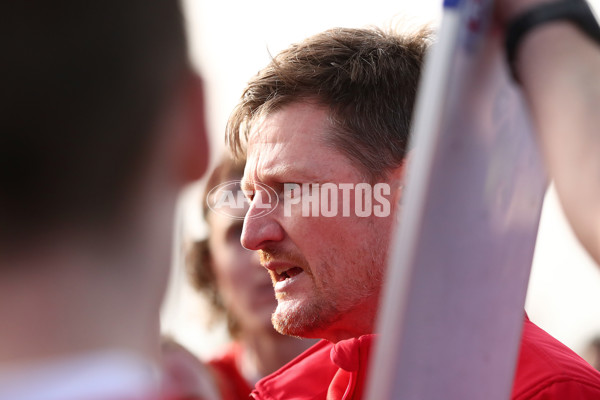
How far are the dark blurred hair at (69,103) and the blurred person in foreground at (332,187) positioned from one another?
1.39 m

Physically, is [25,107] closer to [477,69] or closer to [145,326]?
[145,326]

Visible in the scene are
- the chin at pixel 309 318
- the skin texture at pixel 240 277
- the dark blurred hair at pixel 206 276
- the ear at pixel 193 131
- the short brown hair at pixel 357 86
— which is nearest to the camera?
the ear at pixel 193 131

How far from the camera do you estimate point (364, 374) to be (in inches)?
79.4

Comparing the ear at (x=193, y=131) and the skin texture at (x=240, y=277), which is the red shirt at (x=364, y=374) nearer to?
the skin texture at (x=240, y=277)

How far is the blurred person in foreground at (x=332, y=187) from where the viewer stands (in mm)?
2090

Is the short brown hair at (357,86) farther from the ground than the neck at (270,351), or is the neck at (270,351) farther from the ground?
the short brown hair at (357,86)

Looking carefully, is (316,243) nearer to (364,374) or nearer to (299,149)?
(299,149)

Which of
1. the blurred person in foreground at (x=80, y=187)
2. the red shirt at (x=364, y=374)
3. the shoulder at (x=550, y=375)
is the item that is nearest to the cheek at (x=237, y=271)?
the red shirt at (x=364, y=374)

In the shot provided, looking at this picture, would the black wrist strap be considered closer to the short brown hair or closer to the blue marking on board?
the blue marking on board

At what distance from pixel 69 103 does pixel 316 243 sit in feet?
4.72

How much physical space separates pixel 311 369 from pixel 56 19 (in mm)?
1766

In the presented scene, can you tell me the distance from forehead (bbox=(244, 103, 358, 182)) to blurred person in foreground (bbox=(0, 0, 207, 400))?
1.38m

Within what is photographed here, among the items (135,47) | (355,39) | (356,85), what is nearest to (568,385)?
(356,85)

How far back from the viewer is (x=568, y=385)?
167cm
